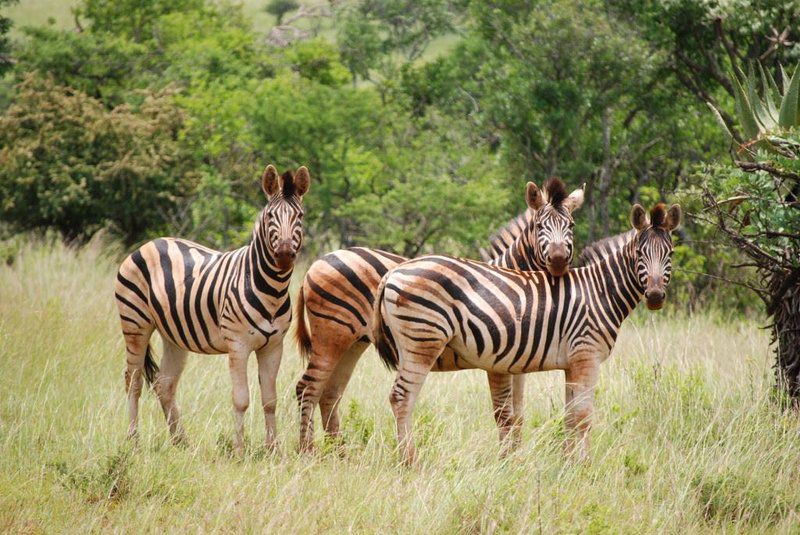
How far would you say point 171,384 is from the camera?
784 cm

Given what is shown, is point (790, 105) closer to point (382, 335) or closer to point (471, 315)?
point (471, 315)

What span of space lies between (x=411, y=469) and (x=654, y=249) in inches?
89.2

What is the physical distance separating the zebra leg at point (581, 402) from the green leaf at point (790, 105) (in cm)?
259

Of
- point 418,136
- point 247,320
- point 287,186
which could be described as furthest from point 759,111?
point 418,136

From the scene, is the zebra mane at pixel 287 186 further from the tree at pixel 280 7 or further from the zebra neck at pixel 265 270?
the tree at pixel 280 7

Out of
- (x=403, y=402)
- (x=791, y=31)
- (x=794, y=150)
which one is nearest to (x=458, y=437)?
(x=403, y=402)

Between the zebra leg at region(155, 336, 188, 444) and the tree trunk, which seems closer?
the zebra leg at region(155, 336, 188, 444)

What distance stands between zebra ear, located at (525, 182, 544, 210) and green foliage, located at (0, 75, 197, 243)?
1137cm

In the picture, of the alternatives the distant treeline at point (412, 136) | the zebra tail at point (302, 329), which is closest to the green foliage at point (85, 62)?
the distant treeline at point (412, 136)

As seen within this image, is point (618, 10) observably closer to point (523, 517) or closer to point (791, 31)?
point (791, 31)

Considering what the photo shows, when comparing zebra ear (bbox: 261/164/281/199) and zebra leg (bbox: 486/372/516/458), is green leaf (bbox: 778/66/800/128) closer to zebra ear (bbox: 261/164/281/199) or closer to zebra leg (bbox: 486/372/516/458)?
zebra leg (bbox: 486/372/516/458)

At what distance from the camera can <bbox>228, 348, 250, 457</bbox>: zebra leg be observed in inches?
277

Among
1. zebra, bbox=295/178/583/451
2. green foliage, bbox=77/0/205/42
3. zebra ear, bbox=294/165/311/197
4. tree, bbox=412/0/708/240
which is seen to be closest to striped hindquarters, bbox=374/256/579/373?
zebra, bbox=295/178/583/451

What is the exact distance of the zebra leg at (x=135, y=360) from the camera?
759 cm
